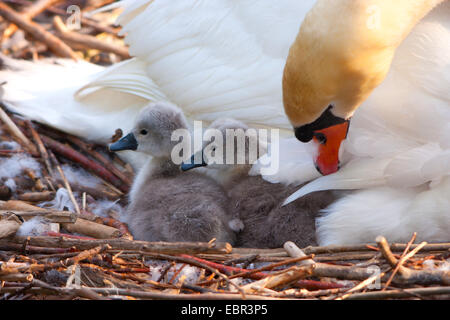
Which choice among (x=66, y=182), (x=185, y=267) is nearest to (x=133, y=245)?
(x=185, y=267)

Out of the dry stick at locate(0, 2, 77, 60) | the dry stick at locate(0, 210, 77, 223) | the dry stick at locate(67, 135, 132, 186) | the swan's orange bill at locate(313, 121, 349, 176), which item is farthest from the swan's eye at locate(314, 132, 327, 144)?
the dry stick at locate(0, 2, 77, 60)

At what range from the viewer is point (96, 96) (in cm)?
385

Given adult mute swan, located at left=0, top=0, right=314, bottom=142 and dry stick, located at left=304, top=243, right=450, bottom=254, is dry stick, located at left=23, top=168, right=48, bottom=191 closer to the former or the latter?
adult mute swan, located at left=0, top=0, right=314, bottom=142

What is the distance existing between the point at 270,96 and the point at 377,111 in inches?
25.9

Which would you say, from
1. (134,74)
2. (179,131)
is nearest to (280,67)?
(179,131)

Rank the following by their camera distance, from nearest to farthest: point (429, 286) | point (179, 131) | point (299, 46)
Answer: point (429, 286)
point (299, 46)
point (179, 131)

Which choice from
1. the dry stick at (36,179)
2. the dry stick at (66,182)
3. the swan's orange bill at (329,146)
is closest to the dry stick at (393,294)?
the swan's orange bill at (329,146)

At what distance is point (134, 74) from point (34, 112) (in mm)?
726

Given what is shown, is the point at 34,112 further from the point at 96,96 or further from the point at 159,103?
the point at 159,103

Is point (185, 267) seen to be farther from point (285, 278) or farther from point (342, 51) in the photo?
point (342, 51)

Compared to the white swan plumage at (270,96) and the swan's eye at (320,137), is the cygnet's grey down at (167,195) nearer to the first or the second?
the white swan plumage at (270,96)

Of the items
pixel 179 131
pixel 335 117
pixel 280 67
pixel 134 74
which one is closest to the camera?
pixel 335 117

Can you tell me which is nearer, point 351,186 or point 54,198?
point 351,186

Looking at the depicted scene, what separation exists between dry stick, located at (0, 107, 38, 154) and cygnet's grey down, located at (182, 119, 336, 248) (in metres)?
1.15
